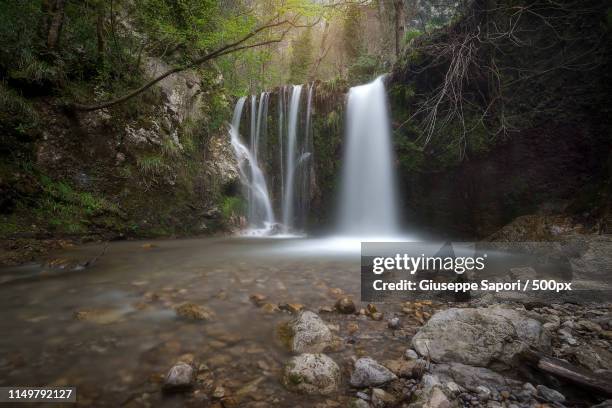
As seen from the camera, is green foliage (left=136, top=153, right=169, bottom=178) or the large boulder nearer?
the large boulder

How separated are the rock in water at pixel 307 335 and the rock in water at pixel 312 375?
1.03ft

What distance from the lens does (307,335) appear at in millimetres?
2170

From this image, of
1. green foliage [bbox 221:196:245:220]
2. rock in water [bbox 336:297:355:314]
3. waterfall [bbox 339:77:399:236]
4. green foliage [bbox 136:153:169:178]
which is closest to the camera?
rock in water [bbox 336:297:355:314]

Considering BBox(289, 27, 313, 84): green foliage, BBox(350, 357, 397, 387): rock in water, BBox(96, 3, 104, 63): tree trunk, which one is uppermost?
BBox(289, 27, 313, 84): green foliage

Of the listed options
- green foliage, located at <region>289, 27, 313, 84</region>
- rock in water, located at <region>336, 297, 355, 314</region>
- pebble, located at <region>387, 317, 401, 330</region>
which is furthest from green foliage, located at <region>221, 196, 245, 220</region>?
green foliage, located at <region>289, 27, 313, 84</region>

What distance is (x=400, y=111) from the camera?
28.2 ft

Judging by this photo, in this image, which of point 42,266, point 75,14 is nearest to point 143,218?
point 42,266

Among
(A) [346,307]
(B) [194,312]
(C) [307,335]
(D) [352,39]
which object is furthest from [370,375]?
(D) [352,39]

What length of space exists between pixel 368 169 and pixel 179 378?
8.40 meters

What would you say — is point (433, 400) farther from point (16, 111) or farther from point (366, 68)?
point (366, 68)

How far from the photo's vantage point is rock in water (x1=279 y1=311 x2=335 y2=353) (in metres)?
2.10

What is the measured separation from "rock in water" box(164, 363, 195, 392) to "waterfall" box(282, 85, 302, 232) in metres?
8.86

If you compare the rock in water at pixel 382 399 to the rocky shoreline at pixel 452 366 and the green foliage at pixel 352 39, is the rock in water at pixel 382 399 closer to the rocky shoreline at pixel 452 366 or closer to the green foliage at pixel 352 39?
the rocky shoreline at pixel 452 366

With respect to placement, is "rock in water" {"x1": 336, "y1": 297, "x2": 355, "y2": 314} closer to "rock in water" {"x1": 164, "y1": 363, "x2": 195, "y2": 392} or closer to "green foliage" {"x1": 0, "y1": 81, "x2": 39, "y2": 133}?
"rock in water" {"x1": 164, "y1": 363, "x2": 195, "y2": 392}
